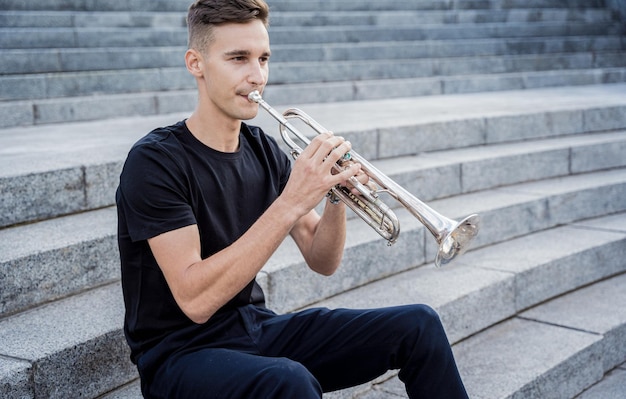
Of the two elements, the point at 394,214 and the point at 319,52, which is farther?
the point at 319,52

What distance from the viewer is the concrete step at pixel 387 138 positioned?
3986 mm

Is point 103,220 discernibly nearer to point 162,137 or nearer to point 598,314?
point 162,137

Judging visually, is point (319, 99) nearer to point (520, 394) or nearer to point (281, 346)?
point (520, 394)

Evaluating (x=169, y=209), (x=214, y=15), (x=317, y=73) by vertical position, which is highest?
(x=214, y=15)

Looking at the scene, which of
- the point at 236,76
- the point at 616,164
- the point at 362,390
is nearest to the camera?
the point at 236,76

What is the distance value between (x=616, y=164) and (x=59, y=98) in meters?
4.55

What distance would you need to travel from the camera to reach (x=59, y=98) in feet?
22.7

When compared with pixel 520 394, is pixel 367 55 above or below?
above

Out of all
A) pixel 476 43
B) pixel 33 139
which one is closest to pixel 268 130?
pixel 33 139

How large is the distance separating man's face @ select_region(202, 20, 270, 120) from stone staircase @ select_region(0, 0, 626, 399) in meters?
1.04

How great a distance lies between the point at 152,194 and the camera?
8.21ft

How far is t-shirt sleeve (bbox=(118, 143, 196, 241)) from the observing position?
2490 millimetres

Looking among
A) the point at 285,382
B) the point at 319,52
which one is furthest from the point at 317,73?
the point at 285,382

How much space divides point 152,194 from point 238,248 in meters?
0.30
